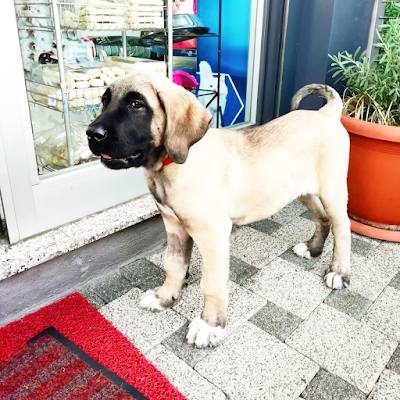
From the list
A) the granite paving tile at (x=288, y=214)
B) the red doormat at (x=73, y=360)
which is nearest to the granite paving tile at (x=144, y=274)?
the red doormat at (x=73, y=360)

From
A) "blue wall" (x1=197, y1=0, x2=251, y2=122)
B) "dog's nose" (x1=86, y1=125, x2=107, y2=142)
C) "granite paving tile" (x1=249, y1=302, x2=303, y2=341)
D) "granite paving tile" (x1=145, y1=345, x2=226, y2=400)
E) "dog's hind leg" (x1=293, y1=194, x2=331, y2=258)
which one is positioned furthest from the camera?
Result: "blue wall" (x1=197, y1=0, x2=251, y2=122)

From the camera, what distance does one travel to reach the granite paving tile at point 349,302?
6.66 feet

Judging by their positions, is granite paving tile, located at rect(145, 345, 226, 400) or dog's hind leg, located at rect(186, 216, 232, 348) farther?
dog's hind leg, located at rect(186, 216, 232, 348)

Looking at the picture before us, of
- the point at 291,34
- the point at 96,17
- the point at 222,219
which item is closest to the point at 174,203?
the point at 222,219

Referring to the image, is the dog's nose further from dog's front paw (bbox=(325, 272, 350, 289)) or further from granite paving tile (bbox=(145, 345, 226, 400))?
dog's front paw (bbox=(325, 272, 350, 289))

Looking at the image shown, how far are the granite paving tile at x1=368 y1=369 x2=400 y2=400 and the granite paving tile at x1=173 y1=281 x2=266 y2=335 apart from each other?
0.63 meters

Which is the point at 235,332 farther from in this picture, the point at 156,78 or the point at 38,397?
the point at 156,78

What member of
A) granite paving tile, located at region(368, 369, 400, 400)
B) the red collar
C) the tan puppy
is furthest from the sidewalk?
the red collar

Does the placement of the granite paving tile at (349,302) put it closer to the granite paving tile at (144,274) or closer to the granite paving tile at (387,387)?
the granite paving tile at (387,387)

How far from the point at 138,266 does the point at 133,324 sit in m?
0.54

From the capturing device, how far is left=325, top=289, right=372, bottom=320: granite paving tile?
203 cm

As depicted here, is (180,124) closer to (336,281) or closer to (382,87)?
(336,281)

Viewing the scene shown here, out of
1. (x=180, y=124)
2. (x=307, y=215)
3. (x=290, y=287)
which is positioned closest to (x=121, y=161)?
(x=180, y=124)

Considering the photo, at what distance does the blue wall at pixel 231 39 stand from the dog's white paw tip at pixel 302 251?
5.31 feet
